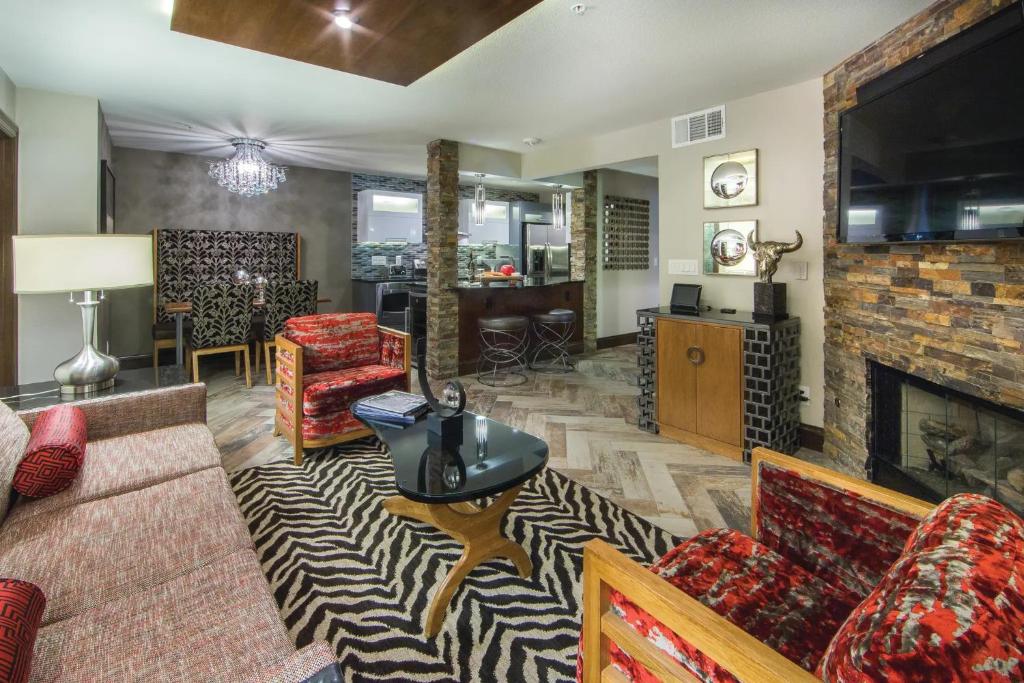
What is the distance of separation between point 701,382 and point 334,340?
256 cm

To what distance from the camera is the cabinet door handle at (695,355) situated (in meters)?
3.38

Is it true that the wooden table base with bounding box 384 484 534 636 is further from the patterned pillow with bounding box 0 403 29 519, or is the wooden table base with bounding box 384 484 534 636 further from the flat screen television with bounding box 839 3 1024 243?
the flat screen television with bounding box 839 3 1024 243

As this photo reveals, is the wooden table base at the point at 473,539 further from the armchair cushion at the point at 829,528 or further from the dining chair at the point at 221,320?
the dining chair at the point at 221,320

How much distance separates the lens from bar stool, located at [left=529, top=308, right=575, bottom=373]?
18.6 feet

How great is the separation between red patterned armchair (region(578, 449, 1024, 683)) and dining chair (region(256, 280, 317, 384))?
4.83m

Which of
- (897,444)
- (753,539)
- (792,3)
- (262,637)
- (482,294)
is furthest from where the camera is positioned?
(482,294)

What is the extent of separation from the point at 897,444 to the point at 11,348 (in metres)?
5.72

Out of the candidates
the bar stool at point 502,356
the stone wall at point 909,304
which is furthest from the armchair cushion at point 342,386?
the stone wall at point 909,304

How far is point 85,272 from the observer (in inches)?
96.6

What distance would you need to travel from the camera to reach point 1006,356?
6.04 ft

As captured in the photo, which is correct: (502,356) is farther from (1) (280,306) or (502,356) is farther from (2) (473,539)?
(2) (473,539)

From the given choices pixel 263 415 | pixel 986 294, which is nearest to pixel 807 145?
pixel 986 294

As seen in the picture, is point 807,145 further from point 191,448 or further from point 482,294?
point 191,448

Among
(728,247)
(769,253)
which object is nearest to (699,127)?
(728,247)
